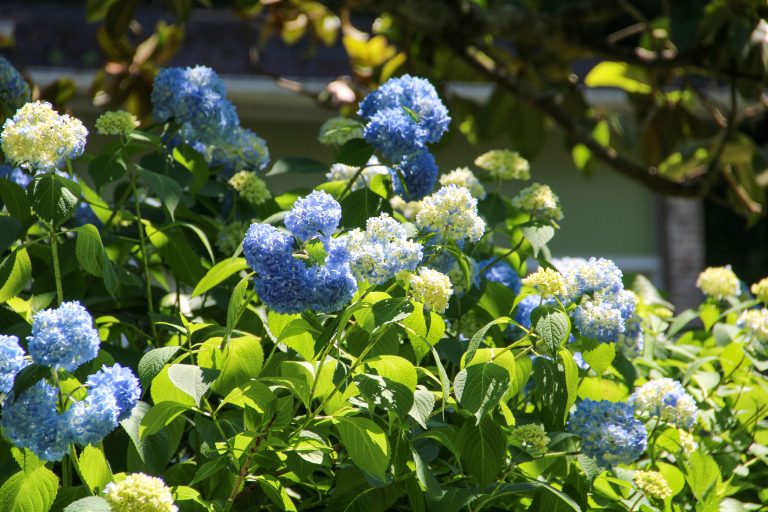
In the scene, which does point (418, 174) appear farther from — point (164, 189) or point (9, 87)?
point (9, 87)

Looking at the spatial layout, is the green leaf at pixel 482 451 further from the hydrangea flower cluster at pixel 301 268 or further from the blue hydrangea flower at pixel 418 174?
the blue hydrangea flower at pixel 418 174

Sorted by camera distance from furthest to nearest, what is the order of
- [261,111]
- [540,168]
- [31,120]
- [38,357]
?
[540,168] < [261,111] < [31,120] < [38,357]

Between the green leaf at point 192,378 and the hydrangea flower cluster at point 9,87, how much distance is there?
654 millimetres

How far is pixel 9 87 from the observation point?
1.52 m

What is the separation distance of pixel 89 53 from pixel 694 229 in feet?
15.4

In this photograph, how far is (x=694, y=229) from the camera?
7.42 metres

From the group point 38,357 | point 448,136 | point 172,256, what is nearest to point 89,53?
point 448,136

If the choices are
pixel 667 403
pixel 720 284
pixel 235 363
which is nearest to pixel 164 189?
pixel 235 363

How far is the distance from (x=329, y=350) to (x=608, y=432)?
1.34 ft

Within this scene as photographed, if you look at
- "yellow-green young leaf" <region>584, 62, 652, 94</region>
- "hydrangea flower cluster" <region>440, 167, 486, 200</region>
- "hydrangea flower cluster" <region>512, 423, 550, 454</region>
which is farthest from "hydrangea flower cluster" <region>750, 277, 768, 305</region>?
"yellow-green young leaf" <region>584, 62, 652, 94</region>

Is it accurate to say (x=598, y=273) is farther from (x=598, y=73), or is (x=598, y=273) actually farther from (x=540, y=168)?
(x=540, y=168)

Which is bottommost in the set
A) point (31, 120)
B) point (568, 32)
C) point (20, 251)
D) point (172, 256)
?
point (568, 32)

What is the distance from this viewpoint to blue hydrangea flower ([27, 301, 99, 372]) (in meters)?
1.00

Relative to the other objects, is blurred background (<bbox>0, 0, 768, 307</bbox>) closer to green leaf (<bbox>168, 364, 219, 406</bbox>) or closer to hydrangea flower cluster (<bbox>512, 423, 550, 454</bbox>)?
hydrangea flower cluster (<bbox>512, 423, 550, 454</bbox>)
